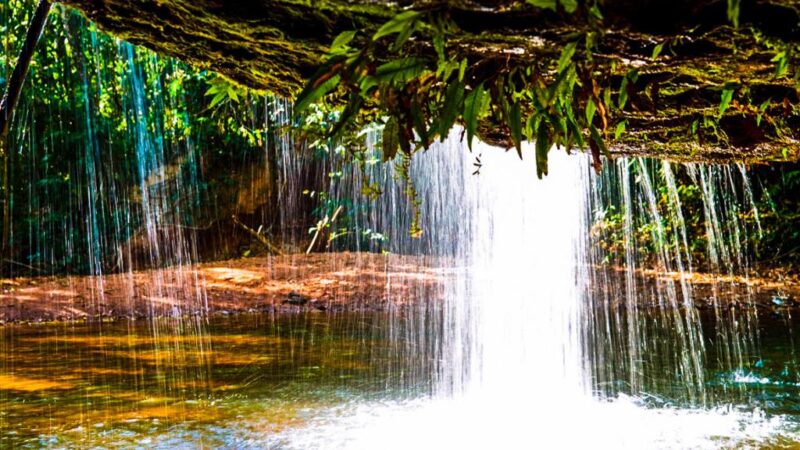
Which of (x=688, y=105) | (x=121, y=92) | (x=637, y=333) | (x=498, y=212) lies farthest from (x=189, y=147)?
(x=688, y=105)

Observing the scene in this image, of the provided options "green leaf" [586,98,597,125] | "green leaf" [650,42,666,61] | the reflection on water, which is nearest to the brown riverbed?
the reflection on water

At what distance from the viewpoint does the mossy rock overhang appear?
1344 millimetres

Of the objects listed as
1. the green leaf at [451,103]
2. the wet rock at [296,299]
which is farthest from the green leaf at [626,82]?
the wet rock at [296,299]

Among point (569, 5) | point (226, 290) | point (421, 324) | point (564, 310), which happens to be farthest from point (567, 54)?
point (226, 290)

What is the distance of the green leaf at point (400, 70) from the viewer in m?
1.46

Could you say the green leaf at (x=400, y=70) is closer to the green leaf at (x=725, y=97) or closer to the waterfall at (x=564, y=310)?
the green leaf at (x=725, y=97)

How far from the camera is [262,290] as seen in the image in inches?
456

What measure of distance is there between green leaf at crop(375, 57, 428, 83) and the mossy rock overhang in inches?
3.3

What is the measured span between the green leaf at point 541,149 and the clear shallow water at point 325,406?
2.89 m

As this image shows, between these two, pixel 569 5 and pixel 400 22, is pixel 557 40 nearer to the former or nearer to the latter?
pixel 569 5

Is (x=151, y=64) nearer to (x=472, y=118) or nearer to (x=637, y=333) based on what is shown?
(x=637, y=333)

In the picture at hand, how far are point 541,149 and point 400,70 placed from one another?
44 cm

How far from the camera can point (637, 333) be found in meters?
8.17

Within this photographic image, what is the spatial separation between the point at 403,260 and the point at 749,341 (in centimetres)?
681
